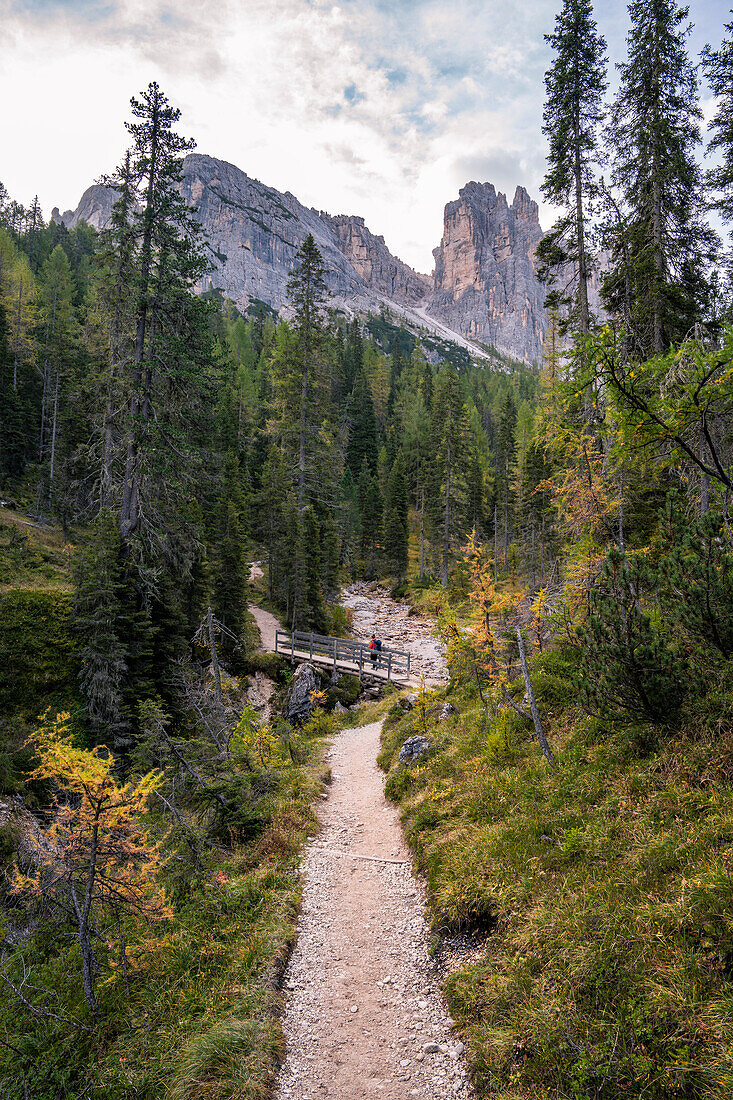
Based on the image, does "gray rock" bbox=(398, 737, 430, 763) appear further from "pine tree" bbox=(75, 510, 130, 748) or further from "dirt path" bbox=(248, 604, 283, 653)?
"dirt path" bbox=(248, 604, 283, 653)

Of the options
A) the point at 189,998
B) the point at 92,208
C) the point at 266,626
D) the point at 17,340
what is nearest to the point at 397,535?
the point at 266,626

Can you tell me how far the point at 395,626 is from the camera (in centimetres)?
3238

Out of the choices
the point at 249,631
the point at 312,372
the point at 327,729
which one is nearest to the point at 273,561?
the point at 249,631

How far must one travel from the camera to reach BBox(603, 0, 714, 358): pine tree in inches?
519

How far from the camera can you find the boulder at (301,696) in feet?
63.0

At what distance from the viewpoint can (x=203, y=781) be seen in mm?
8477

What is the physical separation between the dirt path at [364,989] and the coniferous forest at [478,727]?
0.96 feet

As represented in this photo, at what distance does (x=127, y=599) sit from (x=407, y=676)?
38.9ft

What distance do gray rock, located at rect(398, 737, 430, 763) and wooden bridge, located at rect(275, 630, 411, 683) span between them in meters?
8.80

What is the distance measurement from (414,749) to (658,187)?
1760 cm

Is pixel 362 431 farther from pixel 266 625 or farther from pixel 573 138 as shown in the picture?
pixel 573 138

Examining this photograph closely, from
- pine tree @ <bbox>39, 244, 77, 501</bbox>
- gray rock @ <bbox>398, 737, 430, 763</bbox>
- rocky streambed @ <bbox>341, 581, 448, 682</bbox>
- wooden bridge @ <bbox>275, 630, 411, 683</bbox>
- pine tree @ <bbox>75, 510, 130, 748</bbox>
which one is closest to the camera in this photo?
gray rock @ <bbox>398, 737, 430, 763</bbox>

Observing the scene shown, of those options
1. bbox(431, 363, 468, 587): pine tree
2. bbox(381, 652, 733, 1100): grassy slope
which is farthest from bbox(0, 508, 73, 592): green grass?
bbox(431, 363, 468, 587): pine tree

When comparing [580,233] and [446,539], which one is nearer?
[580,233]
